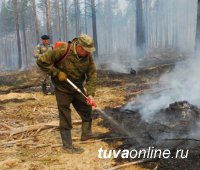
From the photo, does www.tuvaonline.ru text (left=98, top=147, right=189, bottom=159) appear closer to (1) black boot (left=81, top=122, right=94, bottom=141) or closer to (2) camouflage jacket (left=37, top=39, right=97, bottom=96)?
(1) black boot (left=81, top=122, right=94, bottom=141)

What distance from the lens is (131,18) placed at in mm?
89438

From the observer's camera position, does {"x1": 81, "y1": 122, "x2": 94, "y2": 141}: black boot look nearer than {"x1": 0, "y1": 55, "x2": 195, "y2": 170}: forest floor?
No

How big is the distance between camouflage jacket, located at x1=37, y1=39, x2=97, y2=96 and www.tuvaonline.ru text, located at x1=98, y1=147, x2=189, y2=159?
123 cm

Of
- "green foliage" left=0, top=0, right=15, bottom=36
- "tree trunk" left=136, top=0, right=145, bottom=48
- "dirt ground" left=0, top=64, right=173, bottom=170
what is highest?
"green foliage" left=0, top=0, right=15, bottom=36

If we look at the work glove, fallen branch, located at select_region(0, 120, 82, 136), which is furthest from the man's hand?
A: fallen branch, located at select_region(0, 120, 82, 136)

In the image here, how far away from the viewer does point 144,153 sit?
5035 millimetres

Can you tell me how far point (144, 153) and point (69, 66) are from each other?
2062 millimetres

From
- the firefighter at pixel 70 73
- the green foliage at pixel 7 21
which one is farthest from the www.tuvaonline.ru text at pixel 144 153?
the green foliage at pixel 7 21

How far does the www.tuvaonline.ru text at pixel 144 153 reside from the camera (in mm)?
4863

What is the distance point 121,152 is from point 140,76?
9.76m

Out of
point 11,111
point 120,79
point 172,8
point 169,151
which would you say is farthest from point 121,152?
point 172,8

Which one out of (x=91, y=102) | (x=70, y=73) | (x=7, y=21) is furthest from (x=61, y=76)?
(x=7, y=21)

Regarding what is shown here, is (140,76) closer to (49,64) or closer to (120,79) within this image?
(120,79)

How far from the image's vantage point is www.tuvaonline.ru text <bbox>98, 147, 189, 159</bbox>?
4863 mm
